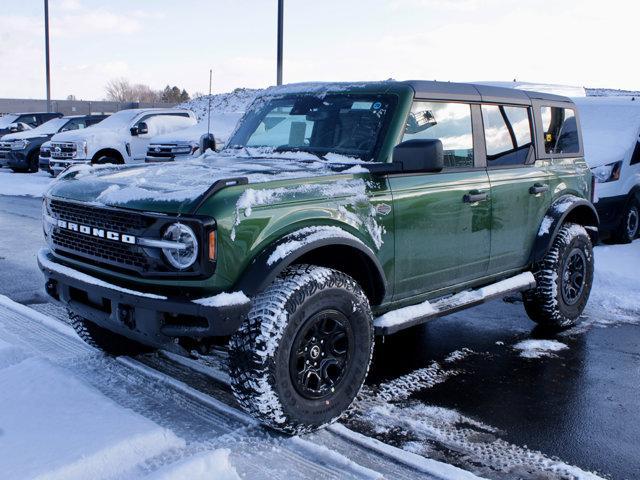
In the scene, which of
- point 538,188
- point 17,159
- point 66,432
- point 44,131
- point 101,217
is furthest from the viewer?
point 44,131

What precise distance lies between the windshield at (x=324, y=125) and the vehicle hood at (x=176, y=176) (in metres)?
0.11

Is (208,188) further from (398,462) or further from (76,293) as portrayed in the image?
(398,462)

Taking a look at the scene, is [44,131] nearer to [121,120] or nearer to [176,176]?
[121,120]

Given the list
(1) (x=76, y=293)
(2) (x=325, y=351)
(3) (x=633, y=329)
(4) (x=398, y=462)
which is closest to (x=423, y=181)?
(2) (x=325, y=351)

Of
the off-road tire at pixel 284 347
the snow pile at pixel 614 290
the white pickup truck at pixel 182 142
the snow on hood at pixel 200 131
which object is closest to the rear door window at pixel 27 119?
the snow on hood at pixel 200 131

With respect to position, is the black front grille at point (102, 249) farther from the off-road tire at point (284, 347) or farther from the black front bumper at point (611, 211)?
the black front bumper at point (611, 211)

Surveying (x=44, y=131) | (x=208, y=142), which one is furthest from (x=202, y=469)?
(x=44, y=131)

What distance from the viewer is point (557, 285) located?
5.44 meters

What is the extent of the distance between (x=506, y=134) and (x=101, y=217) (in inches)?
120

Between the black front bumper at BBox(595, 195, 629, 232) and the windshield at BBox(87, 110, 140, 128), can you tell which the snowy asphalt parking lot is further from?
the windshield at BBox(87, 110, 140, 128)

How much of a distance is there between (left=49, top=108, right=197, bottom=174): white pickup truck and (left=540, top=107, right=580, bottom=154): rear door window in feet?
36.5

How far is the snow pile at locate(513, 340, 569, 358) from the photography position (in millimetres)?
4996

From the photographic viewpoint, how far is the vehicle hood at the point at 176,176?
330 cm

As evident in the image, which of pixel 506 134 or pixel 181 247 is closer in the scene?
pixel 181 247
